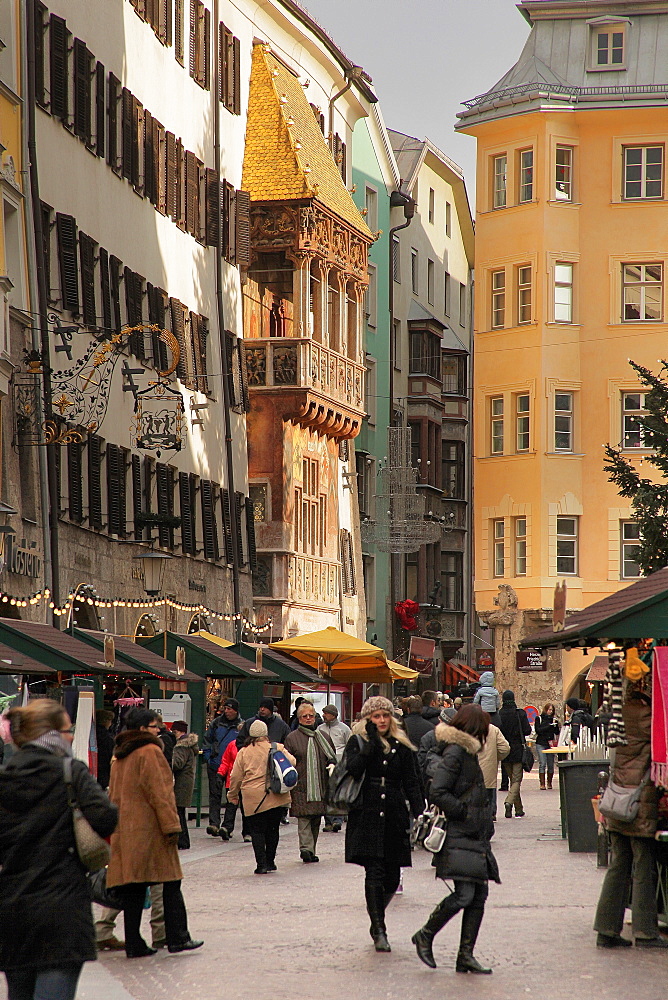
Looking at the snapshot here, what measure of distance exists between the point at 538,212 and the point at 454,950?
43.0 meters

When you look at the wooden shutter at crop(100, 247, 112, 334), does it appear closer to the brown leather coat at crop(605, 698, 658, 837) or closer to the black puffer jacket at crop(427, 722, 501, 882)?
the brown leather coat at crop(605, 698, 658, 837)

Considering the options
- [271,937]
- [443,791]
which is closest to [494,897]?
[271,937]

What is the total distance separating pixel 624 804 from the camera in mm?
12039

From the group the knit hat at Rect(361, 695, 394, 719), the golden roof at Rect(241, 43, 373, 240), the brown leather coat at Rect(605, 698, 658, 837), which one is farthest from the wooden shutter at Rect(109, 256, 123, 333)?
the brown leather coat at Rect(605, 698, 658, 837)

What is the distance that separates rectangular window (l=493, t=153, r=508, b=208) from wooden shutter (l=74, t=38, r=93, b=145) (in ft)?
85.4

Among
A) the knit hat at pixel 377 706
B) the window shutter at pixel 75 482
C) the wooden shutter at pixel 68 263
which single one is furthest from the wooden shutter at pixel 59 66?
the knit hat at pixel 377 706

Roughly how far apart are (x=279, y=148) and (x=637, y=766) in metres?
32.4

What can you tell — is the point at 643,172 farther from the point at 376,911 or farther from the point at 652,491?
the point at 376,911

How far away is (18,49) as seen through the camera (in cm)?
2627

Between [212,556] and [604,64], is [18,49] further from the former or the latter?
[604,64]

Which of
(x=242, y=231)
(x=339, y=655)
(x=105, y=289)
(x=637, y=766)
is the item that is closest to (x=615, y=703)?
(x=637, y=766)

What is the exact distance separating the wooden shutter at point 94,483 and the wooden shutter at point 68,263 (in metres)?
2.51

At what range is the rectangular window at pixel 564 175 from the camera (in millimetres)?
53844

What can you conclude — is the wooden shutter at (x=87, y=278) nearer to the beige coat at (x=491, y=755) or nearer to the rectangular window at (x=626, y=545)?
the beige coat at (x=491, y=755)
